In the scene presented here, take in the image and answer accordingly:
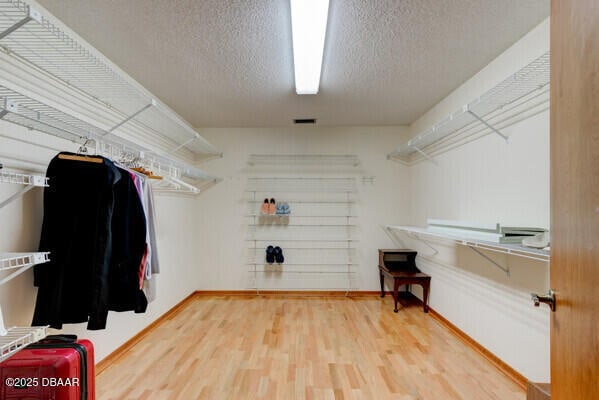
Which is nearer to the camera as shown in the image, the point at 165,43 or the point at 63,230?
the point at 63,230

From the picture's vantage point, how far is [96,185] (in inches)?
66.9

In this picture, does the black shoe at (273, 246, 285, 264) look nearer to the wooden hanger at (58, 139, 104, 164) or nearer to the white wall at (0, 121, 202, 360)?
the white wall at (0, 121, 202, 360)

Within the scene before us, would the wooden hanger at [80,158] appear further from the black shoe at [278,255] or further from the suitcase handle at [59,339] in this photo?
the black shoe at [278,255]

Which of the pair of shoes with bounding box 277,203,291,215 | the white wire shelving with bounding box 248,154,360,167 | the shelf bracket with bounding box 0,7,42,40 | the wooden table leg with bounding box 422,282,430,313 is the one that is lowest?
the wooden table leg with bounding box 422,282,430,313

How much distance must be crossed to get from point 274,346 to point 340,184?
8.19 feet

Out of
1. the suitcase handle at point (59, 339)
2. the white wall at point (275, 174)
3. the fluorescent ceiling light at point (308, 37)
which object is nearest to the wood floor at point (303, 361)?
the suitcase handle at point (59, 339)

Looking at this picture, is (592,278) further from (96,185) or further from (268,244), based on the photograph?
(268,244)

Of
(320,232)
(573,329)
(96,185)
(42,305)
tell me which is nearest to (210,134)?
(320,232)

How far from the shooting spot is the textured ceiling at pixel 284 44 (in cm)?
180

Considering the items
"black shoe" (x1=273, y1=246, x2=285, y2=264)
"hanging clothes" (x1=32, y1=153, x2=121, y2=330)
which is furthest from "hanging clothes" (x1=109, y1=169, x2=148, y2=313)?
"black shoe" (x1=273, y1=246, x2=285, y2=264)

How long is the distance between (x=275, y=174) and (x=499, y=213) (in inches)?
114

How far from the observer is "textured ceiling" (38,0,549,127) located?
1.80 metres

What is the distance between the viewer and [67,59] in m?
1.82

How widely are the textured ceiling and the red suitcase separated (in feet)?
6.36
